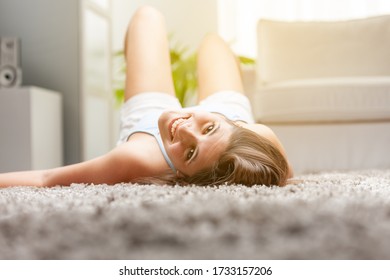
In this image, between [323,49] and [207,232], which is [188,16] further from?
[207,232]

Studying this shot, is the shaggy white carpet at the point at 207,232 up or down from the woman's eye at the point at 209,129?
down

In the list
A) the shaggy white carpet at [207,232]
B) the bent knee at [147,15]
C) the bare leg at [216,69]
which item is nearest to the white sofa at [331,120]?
the bare leg at [216,69]

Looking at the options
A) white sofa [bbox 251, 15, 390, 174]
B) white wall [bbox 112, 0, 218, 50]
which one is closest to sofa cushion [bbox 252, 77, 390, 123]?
white sofa [bbox 251, 15, 390, 174]

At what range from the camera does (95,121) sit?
295 centimetres

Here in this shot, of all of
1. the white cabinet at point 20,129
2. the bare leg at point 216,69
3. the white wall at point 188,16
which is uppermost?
the white wall at point 188,16

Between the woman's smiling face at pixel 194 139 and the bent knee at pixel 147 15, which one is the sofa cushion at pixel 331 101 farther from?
the woman's smiling face at pixel 194 139

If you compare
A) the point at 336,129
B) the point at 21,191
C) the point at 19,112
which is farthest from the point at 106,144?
the point at 21,191

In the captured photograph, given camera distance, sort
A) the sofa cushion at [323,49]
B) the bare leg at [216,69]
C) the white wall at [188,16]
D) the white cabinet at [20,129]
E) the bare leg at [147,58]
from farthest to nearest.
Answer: the white wall at [188,16]
the sofa cushion at [323,49]
the white cabinet at [20,129]
the bare leg at [216,69]
the bare leg at [147,58]

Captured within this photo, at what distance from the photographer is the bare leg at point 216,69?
6.52ft

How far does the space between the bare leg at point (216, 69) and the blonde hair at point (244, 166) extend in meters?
0.79

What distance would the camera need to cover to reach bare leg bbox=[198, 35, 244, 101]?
1.99 metres

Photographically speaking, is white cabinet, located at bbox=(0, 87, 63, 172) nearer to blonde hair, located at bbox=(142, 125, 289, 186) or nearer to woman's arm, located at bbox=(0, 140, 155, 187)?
woman's arm, located at bbox=(0, 140, 155, 187)
